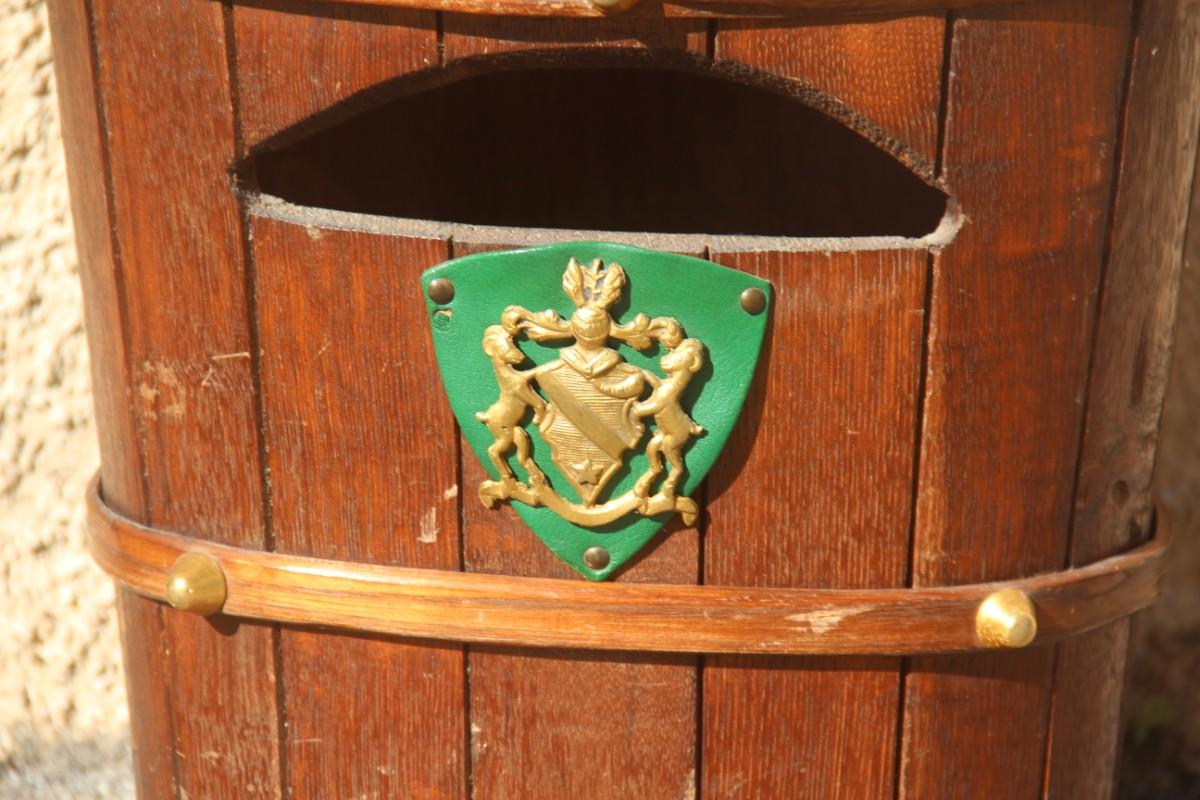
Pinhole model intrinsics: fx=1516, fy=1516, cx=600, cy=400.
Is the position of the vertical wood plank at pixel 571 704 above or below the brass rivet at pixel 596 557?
below

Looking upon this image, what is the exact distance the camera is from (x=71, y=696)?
6.63 feet

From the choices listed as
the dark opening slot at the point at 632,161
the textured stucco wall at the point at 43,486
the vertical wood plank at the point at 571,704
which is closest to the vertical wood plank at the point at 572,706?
the vertical wood plank at the point at 571,704

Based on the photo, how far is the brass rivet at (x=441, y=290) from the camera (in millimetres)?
1174

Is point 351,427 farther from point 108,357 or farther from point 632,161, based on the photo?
point 632,161

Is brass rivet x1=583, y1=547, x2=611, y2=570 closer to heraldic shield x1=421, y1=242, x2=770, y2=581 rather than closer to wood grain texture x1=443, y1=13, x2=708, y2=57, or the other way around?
heraldic shield x1=421, y1=242, x2=770, y2=581

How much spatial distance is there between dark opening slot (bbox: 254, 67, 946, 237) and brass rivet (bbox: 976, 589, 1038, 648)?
545mm

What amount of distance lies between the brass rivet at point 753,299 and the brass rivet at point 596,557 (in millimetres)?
234

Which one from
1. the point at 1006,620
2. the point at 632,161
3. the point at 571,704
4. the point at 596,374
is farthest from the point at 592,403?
the point at 632,161

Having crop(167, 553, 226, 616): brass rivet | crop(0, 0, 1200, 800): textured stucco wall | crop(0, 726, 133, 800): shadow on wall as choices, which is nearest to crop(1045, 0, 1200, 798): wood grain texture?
crop(0, 0, 1200, 800): textured stucco wall

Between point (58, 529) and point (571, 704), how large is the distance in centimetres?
98

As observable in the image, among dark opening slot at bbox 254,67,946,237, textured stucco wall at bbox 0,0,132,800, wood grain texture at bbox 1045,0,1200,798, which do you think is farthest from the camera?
textured stucco wall at bbox 0,0,132,800

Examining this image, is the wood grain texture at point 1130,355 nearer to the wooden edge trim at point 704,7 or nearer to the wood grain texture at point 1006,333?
the wood grain texture at point 1006,333

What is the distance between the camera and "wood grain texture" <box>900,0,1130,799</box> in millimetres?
1136

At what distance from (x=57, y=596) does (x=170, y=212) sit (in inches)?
36.7
